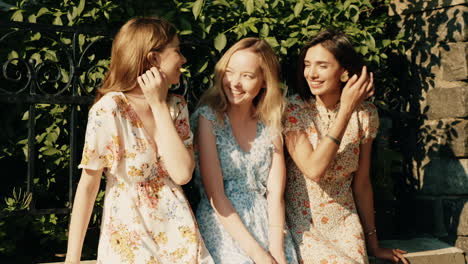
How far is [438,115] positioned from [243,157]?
1563mm

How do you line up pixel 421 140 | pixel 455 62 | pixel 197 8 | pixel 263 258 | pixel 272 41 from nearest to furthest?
pixel 263 258 → pixel 197 8 → pixel 272 41 → pixel 455 62 → pixel 421 140

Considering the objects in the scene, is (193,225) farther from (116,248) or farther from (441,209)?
(441,209)

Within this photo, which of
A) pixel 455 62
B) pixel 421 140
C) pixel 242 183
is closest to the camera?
pixel 242 183

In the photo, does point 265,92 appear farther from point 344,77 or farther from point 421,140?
point 421,140

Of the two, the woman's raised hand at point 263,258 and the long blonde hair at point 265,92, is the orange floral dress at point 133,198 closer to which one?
the woman's raised hand at point 263,258

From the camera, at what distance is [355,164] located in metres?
3.20

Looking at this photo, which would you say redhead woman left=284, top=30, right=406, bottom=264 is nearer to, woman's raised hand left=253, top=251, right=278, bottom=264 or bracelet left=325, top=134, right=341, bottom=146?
bracelet left=325, top=134, right=341, bottom=146

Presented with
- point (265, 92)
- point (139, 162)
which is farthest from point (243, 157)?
point (139, 162)

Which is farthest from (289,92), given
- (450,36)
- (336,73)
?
(450,36)

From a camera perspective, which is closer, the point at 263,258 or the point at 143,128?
the point at 143,128

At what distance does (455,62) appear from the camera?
12.2 ft

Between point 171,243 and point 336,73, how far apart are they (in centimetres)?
128

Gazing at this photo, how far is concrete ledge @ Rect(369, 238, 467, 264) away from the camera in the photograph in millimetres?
3389

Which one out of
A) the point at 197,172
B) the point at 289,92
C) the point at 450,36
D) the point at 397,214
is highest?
the point at 450,36
